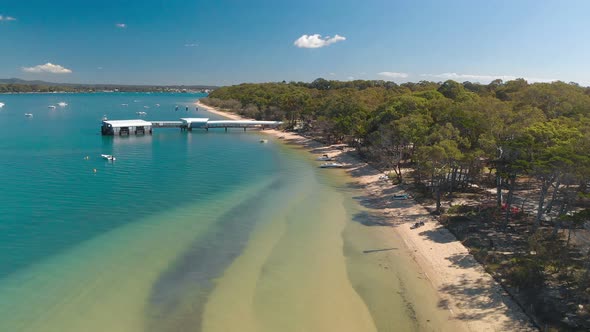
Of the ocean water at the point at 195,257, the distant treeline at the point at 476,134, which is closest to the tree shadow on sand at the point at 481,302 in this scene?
the ocean water at the point at 195,257

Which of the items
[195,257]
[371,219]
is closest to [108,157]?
[195,257]

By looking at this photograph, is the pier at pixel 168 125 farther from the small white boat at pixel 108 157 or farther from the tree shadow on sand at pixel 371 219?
the tree shadow on sand at pixel 371 219

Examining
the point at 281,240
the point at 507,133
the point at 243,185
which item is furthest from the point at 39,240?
the point at 507,133

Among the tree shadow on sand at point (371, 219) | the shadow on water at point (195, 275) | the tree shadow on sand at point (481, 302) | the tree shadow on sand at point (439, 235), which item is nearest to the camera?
the tree shadow on sand at point (481, 302)

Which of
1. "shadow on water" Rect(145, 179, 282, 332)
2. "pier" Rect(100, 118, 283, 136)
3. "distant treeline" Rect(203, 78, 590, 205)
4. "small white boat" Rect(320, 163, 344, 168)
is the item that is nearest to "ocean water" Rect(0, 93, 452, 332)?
"shadow on water" Rect(145, 179, 282, 332)

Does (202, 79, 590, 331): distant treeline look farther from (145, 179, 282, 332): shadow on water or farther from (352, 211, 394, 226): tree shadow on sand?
(145, 179, 282, 332): shadow on water

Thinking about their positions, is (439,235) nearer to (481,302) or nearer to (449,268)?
(449,268)
